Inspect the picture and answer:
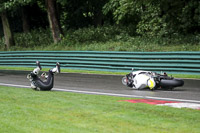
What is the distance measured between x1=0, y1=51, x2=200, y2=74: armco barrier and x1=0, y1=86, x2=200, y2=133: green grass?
8283 mm

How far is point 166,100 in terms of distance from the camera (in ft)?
35.4

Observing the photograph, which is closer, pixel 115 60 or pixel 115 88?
pixel 115 88

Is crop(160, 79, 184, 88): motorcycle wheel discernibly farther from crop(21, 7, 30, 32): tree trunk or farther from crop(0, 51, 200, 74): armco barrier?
crop(21, 7, 30, 32): tree trunk

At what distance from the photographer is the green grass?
6975 millimetres

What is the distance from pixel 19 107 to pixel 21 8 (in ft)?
96.3

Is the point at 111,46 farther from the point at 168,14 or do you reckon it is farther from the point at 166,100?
the point at 166,100

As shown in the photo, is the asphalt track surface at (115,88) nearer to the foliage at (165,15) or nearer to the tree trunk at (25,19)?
the foliage at (165,15)

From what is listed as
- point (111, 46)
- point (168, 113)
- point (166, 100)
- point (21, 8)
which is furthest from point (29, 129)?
point (21, 8)

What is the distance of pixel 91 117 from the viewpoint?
796 cm

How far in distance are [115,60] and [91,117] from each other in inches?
489

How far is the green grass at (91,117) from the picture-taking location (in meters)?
6.98

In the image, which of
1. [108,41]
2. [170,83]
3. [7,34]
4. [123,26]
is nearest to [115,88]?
[170,83]

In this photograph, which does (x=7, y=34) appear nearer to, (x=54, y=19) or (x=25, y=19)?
(x=54, y=19)

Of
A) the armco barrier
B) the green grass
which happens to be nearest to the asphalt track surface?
the armco barrier
